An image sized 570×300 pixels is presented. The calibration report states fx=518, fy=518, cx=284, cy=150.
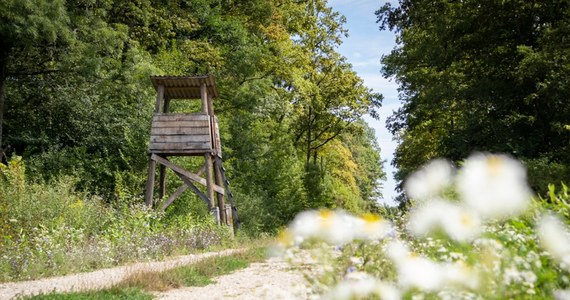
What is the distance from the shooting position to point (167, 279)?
7039 mm

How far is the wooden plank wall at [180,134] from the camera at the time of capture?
13992 mm

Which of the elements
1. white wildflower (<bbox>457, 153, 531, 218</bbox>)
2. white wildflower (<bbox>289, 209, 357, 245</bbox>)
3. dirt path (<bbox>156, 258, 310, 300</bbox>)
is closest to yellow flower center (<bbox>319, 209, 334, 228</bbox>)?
white wildflower (<bbox>289, 209, 357, 245</bbox>)

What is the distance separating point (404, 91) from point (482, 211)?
24.1 metres

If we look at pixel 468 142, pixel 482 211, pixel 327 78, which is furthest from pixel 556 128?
pixel 327 78

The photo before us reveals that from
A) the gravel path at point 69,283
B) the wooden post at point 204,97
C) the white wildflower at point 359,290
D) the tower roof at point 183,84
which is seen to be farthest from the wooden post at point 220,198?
the white wildflower at point 359,290

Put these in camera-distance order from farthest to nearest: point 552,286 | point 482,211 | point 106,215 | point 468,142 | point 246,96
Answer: point 246,96 → point 468,142 → point 106,215 → point 482,211 → point 552,286

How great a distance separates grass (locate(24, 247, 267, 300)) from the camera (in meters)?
5.88

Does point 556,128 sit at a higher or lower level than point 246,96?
lower

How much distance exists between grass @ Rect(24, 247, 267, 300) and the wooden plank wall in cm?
490

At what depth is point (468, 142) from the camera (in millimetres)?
17312

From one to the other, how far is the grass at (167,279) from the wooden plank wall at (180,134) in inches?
193

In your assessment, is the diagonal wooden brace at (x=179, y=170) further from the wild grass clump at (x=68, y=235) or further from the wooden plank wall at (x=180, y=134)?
the wild grass clump at (x=68, y=235)

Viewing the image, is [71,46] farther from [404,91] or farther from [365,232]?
[404,91]

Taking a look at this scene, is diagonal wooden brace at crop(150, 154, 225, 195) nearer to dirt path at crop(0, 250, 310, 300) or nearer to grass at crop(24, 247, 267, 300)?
grass at crop(24, 247, 267, 300)
